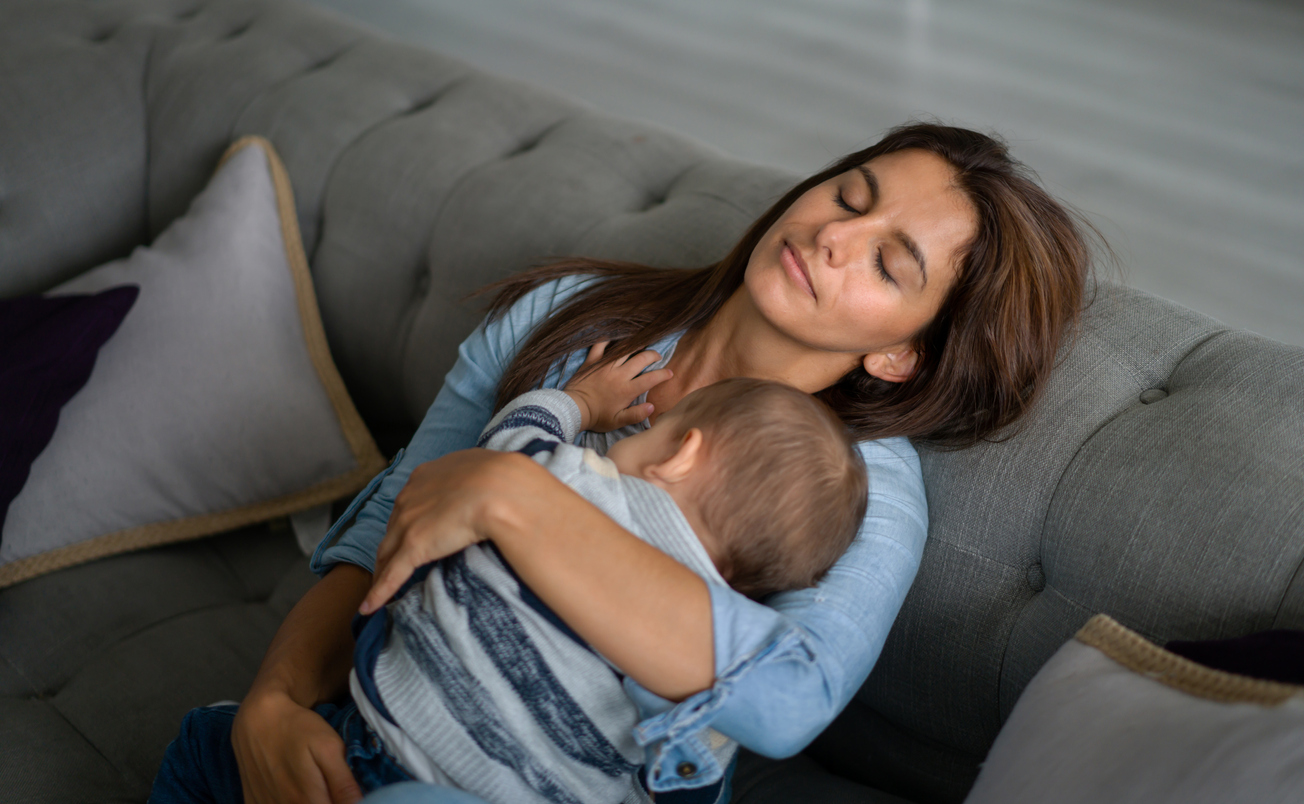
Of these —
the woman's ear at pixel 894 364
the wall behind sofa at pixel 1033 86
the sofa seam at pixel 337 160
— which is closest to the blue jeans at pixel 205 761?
the woman's ear at pixel 894 364

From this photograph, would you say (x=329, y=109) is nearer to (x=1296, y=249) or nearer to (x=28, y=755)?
(x=28, y=755)

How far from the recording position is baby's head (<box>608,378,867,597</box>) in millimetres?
941

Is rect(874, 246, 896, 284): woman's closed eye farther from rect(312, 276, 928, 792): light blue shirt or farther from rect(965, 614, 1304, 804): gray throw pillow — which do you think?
rect(965, 614, 1304, 804): gray throw pillow

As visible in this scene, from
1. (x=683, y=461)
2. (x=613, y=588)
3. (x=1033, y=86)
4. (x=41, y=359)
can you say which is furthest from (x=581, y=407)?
(x=1033, y=86)

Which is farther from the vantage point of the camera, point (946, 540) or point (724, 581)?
point (946, 540)

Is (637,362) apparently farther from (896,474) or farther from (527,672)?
(527,672)

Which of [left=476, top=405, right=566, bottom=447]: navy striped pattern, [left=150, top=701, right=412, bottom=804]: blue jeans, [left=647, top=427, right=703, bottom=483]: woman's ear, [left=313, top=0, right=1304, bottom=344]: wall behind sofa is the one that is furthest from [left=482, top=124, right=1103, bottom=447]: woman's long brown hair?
[left=313, top=0, right=1304, bottom=344]: wall behind sofa

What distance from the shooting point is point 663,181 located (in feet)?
5.50

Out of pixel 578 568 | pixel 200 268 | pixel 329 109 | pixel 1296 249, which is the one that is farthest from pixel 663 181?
pixel 1296 249

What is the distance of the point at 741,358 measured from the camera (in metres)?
1.30

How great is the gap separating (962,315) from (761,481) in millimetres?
469

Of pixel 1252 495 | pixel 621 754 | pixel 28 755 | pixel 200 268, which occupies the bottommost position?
pixel 28 755

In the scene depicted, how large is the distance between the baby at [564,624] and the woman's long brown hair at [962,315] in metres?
0.27

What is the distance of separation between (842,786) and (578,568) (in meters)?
0.63
